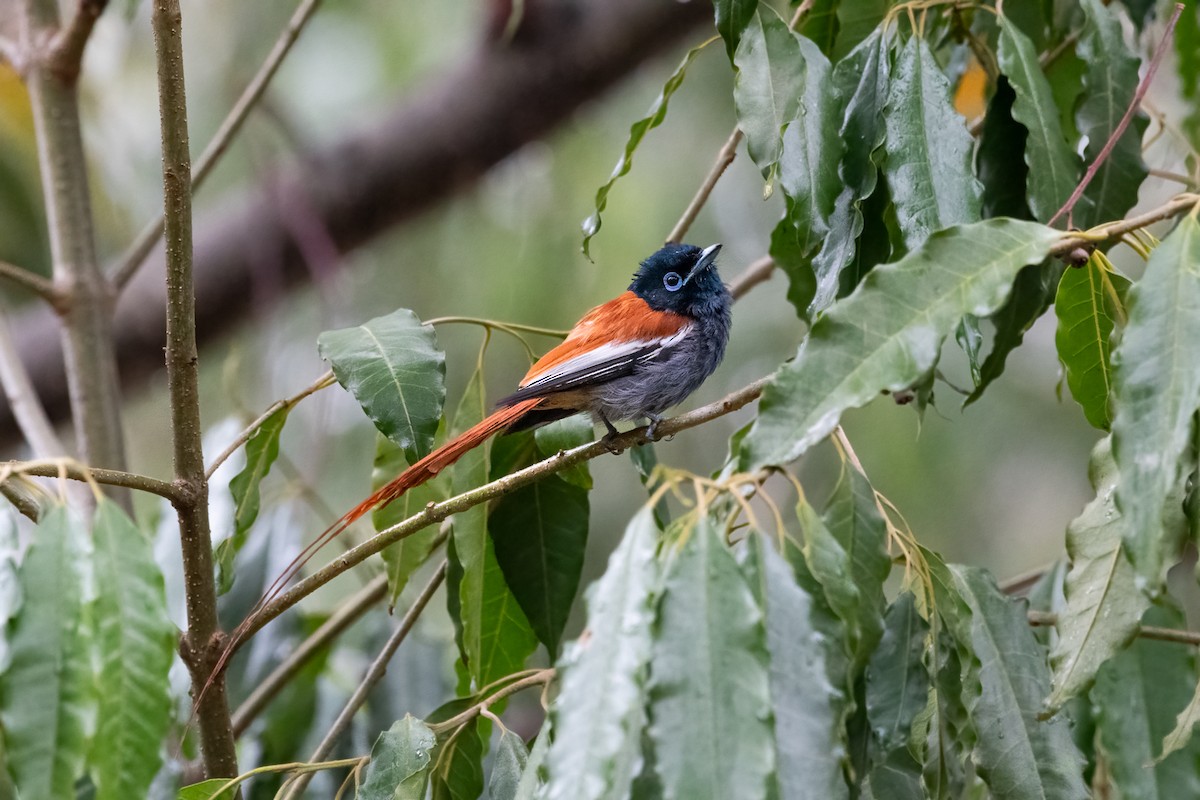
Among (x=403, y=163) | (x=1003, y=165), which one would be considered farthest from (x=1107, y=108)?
(x=403, y=163)

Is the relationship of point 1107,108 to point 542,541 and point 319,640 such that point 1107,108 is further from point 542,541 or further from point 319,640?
point 319,640

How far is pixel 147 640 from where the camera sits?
1.40m

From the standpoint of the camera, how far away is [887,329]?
159cm

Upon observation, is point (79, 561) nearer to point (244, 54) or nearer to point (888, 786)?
point (888, 786)

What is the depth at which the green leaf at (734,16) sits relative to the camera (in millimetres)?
2166

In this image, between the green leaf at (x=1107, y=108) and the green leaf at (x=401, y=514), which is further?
the green leaf at (x=401, y=514)

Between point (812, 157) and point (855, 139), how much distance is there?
210mm

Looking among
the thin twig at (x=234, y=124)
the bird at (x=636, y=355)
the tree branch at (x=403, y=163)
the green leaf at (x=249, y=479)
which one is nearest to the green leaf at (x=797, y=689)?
the bird at (x=636, y=355)

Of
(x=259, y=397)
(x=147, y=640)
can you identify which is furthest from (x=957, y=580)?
(x=259, y=397)

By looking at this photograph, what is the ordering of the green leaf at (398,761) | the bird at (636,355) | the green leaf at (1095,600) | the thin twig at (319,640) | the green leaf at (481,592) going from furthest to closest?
the thin twig at (319,640) < the bird at (636,355) < the green leaf at (481,592) < the green leaf at (398,761) < the green leaf at (1095,600)

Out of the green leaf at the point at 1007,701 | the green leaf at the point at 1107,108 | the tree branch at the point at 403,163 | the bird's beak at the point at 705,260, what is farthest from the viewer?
the tree branch at the point at 403,163

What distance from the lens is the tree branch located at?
14.8 ft

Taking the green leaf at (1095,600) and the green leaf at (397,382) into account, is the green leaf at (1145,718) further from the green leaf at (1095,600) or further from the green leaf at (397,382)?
the green leaf at (397,382)

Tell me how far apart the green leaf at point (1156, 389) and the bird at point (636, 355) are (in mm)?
1268
